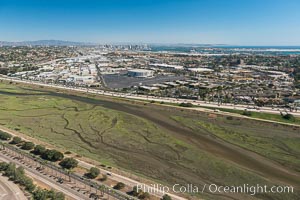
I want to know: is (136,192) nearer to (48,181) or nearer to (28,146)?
(48,181)

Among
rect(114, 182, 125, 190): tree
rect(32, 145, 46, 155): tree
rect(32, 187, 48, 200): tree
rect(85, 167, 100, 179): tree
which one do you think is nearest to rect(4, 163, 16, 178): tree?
rect(32, 145, 46, 155): tree

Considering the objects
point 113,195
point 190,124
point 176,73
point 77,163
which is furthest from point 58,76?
point 113,195

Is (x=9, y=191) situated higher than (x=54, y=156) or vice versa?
(x=54, y=156)

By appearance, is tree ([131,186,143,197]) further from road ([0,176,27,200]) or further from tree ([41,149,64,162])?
tree ([41,149,64,162])

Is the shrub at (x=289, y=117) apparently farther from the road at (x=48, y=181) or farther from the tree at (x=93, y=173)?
the road at (x=48, y=181)

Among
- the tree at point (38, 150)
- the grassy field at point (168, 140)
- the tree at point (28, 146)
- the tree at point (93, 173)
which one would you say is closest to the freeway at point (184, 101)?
the grassy field at point (168, 140)

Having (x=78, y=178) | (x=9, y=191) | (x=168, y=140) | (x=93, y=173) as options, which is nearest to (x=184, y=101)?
(x=168, y=140)

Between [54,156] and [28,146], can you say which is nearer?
[54,156]
